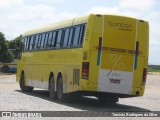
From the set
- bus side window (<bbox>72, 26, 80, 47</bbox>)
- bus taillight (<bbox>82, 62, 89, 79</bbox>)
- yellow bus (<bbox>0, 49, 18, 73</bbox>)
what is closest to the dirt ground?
bus taillight (<bbox>82, 62, 89, 79</bbox>)

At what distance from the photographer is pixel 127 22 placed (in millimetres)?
18609

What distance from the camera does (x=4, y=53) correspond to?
7288cm

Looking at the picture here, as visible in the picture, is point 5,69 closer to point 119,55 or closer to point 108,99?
point 108,99

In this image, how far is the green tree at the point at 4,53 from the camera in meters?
70.3

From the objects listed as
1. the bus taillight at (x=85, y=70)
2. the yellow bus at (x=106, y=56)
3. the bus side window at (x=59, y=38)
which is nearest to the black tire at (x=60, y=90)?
the yellow bus at (x=106, y=56)

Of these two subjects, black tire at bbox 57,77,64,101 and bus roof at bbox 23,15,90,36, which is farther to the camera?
black tire at bbox 57,77,64,101

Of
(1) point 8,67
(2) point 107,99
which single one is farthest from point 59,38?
(1) point 8,67

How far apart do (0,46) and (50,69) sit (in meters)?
52.9

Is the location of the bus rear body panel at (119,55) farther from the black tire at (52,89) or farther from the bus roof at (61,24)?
the black tire at (52,89)

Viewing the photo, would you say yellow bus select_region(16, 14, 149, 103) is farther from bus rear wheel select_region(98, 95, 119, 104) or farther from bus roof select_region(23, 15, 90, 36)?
bus rear wheel select_region(98, 95, 119, 104)

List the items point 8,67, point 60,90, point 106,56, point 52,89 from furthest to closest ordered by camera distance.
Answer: point 8,67 < point 52,89 < point 60,90 < point 106,56

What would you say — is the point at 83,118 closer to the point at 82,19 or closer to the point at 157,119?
the point at 157,119

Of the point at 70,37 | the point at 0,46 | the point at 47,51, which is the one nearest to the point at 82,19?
the point at 70,37

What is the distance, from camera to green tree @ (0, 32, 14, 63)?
70.3m
